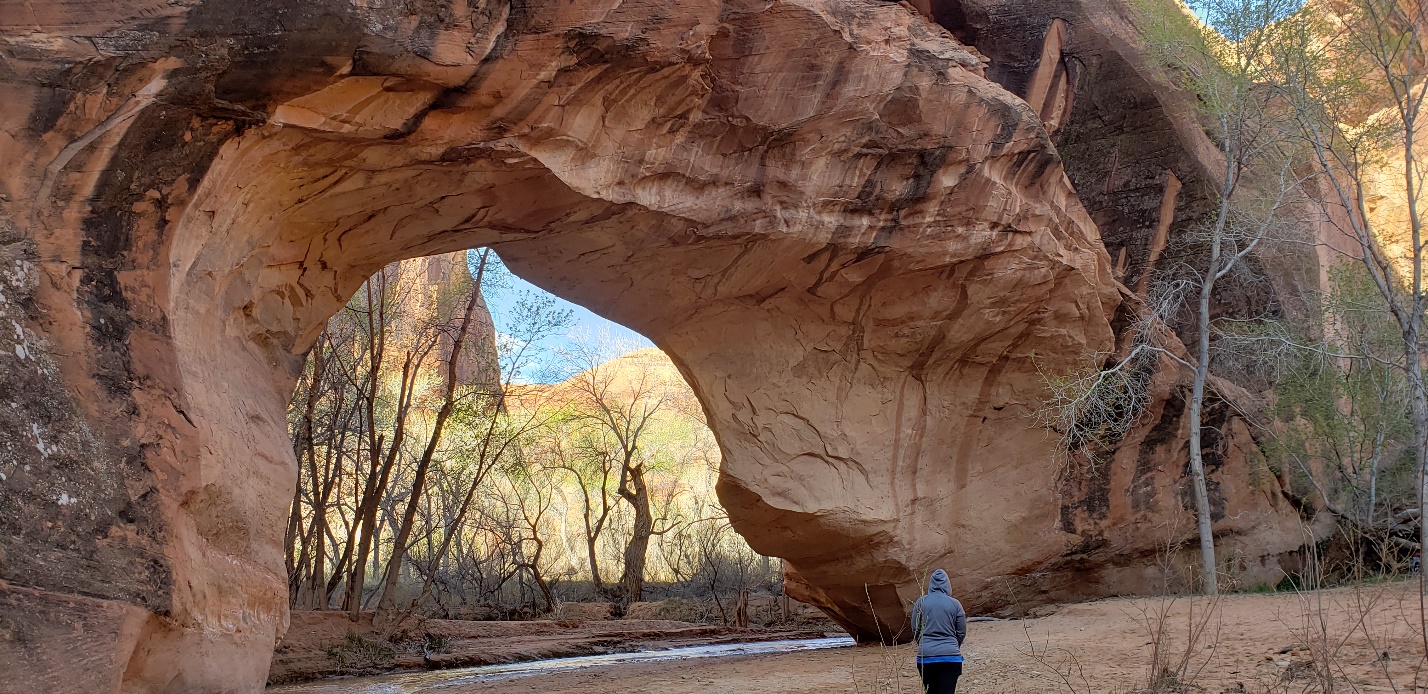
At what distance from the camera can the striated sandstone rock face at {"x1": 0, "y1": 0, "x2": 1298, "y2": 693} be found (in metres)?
4.61

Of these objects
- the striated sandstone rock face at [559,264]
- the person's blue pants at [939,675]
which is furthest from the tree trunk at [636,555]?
the person's blue pants at [939,675]

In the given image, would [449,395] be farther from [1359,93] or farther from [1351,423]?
[1359,93]

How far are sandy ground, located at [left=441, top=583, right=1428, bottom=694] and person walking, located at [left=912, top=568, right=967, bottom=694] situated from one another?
0.20m

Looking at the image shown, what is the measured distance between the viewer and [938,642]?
15.9 ft

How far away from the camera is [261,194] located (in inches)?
234

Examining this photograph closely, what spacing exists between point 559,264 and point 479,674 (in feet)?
15.3

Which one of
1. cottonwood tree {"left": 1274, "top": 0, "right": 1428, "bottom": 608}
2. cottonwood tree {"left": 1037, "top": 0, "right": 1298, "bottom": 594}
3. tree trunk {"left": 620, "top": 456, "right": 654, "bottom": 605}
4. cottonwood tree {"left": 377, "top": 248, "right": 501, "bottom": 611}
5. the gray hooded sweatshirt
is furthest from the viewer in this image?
tree trunk {"left": 620, "top": 456, "right": 654, "bottom": 605}

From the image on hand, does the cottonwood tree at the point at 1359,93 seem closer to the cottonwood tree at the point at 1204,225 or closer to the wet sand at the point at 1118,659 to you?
the cottonwood tree at the point at 1204,225

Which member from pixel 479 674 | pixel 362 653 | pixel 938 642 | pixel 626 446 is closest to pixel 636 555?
pixel 626 446

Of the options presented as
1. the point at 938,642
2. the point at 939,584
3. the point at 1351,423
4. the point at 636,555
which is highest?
the point at 1351,423

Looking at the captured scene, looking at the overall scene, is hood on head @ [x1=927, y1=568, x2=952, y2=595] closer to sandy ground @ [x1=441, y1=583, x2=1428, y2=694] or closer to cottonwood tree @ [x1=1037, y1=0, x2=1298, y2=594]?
sandy ground @ [x1=441, y1=583, x2=1428, y2=694]

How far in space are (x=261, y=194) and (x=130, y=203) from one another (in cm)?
103

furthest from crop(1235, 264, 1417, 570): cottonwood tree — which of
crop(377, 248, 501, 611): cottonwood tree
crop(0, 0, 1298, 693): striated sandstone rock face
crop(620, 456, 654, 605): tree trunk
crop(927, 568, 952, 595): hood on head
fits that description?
crop(620, 456, 654, 605): tree trunk

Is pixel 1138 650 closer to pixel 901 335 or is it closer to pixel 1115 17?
pixel 901 335
